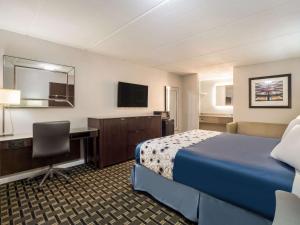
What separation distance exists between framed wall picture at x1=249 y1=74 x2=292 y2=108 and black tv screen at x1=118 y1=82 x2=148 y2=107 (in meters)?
2.86

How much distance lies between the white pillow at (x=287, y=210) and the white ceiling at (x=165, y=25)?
196 cm

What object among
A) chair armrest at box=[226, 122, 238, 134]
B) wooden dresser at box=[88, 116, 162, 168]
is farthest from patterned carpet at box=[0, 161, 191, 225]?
chair armrest at box=[226, 122, 238, 134]

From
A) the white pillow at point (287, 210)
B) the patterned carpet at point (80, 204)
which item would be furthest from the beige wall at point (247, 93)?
the white pillow at point (287, 210)

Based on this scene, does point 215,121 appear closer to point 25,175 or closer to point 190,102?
point 190,102

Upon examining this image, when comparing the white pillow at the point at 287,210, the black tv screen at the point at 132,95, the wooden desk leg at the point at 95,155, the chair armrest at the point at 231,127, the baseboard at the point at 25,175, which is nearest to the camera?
the white pillow at the point at 287,210

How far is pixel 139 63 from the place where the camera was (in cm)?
476

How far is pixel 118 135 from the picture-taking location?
12.1ft

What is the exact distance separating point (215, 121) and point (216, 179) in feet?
17.1

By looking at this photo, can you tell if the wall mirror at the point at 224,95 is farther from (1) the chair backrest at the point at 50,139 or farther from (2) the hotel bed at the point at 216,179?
(1) the chair backrest at the point at 50,139

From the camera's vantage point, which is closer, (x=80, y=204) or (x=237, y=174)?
(x=237, y=174)

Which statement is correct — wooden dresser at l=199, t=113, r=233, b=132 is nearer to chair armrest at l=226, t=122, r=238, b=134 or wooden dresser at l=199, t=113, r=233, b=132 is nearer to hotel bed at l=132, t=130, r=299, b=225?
chair armrest at l=226, t=122, r=238, b=134

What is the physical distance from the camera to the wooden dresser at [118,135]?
3.42 m

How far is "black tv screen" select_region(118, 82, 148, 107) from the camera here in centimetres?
432

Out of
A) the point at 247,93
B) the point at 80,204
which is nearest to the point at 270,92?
the point at 247,93
